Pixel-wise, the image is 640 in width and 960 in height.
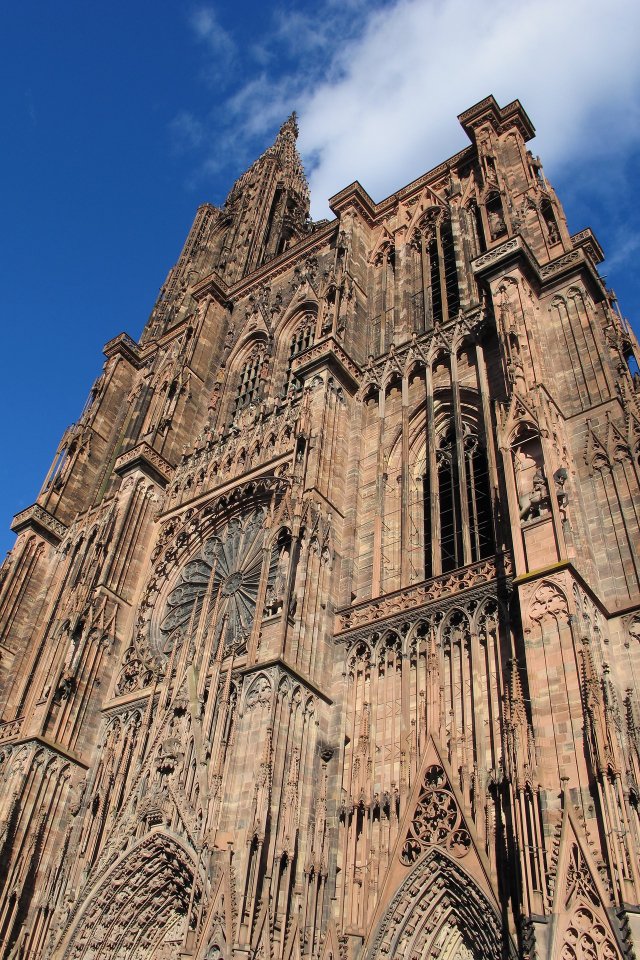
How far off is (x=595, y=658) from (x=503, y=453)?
13.0ft

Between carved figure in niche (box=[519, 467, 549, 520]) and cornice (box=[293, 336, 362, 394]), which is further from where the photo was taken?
cornice (box=[293, 336, 362, 394])

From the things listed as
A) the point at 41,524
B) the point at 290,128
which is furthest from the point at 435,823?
the point at 290,128

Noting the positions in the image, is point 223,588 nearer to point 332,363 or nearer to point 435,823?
point 332,363

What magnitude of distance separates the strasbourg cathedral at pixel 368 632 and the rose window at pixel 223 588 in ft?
0.29

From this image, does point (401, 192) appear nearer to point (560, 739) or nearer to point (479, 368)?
point (479, 368)

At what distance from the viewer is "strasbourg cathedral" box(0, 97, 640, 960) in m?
11.8

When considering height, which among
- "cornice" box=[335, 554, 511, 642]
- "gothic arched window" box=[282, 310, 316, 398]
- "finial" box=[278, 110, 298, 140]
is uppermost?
"finial" box=[278, 110, 298, 140]

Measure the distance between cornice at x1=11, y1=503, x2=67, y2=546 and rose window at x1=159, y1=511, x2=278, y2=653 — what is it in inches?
307

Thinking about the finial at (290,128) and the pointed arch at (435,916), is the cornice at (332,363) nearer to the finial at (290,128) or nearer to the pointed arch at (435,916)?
the pointed arch at (435,916)

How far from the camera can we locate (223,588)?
2011 centimetres

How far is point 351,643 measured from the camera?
16.1 meters

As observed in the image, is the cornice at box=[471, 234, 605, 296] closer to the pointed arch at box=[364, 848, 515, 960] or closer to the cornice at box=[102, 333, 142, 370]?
the pointed arch at box=[364, 848, 515, 960]

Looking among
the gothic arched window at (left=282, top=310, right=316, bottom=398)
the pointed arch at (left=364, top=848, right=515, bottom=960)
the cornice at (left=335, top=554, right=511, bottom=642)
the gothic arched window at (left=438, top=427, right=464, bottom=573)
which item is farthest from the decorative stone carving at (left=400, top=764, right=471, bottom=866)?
the gothic arched window at (left=282, top=310, right=316, bottom=398)

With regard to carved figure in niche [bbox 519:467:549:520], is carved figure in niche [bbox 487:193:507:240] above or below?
above
